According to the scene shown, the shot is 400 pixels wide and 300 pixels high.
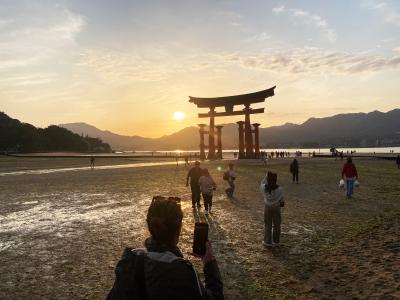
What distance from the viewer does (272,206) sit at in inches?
368

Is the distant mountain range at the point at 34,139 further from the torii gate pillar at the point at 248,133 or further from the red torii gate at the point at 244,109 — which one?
the torii gate pillar at the point at 248,133

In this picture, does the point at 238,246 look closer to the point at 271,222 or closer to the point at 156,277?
the point at 271,222

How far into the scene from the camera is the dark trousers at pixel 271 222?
936 cm

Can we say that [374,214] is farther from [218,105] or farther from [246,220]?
[218,105]

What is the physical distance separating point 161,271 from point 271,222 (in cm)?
760

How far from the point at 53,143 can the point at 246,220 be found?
115848mm

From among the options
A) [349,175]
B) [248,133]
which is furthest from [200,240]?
[248,133]

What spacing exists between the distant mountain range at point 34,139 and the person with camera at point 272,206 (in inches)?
4236

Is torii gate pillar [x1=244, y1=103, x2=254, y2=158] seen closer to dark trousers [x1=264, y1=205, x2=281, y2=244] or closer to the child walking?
the child walking

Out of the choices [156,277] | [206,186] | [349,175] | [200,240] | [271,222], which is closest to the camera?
[156,277]

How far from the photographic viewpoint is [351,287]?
6684 millimetres

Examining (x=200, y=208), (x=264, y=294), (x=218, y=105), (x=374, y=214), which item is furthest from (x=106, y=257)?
(x=218, y=105)

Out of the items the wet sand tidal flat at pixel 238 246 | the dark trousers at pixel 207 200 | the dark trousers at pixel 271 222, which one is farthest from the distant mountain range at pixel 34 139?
the dark trousers at pixel 271 222

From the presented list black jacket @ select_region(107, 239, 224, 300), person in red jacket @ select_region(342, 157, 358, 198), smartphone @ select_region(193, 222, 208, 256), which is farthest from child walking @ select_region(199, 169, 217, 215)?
black jacket @ select_region(107, 239, 224, 300)
